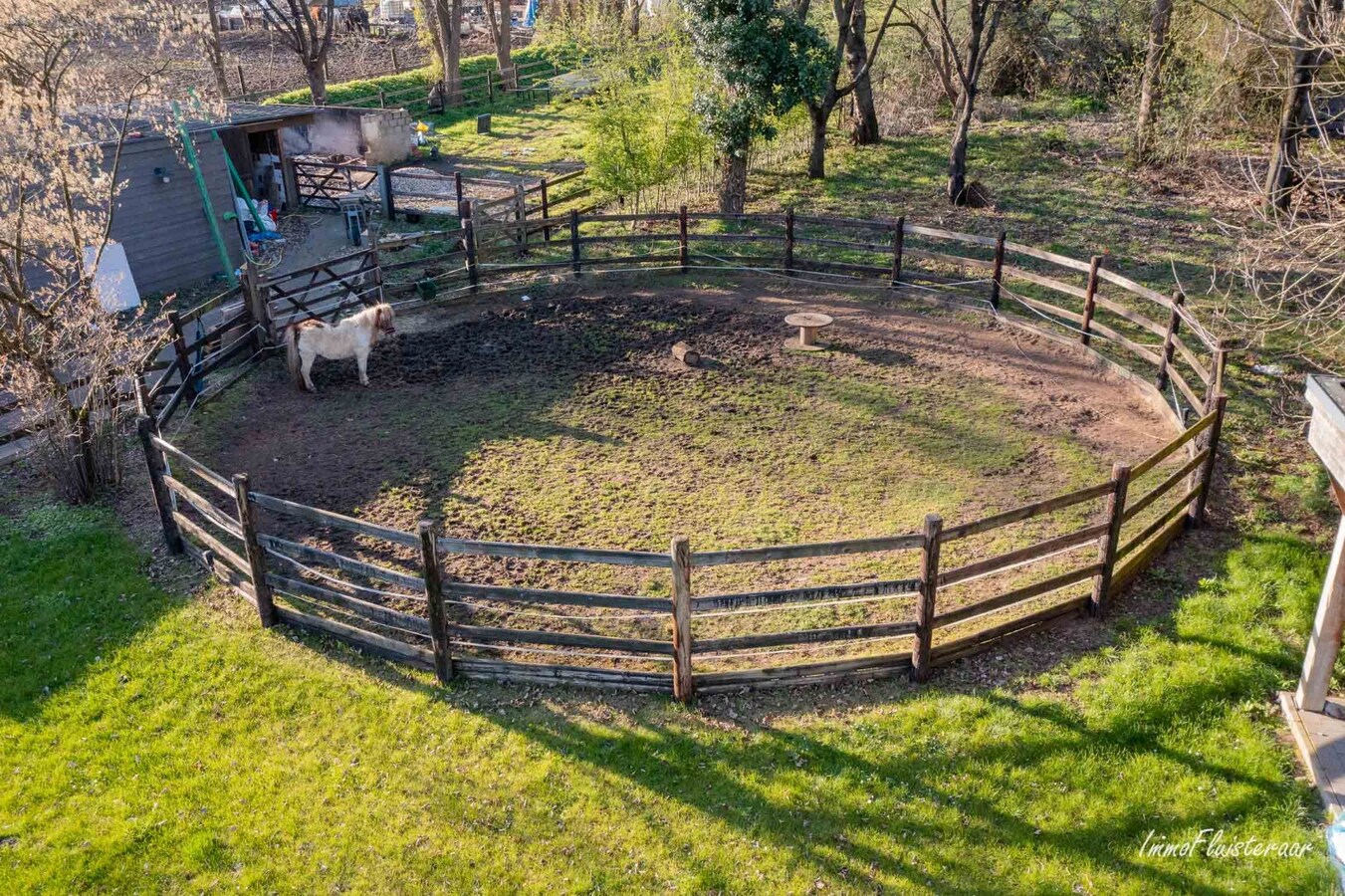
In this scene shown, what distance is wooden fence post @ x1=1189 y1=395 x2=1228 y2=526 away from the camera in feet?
28.0

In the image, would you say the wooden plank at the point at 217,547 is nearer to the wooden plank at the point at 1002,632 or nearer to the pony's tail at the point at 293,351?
the pony's tail at the point at 293,351

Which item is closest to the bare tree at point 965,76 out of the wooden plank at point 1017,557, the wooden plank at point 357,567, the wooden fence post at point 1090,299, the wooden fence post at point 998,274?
the wooden fence post at point 998,274

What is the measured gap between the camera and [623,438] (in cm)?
1116

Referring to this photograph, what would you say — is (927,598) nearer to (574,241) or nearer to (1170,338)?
(1170,338)

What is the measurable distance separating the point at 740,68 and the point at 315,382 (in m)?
10.9

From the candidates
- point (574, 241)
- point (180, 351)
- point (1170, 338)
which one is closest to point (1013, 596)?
point (1170, 338)

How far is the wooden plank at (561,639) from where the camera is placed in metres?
6.83

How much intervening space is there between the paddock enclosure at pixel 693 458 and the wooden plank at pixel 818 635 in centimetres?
2

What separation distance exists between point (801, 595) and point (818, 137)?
1786 centimetres

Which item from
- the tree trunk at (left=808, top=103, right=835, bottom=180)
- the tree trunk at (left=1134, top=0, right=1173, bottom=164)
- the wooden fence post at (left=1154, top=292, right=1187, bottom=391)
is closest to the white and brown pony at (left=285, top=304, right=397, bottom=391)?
the wooden fence post at (left=1154, top=292, right=1187, bottom=391)

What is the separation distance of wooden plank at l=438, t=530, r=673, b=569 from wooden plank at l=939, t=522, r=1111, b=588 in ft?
7.10

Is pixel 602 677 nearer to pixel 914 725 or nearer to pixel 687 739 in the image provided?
pixel 687 739

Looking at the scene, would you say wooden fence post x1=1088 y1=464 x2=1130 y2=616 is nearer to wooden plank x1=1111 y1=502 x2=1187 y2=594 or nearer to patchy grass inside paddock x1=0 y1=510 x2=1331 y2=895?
wooden plank x1=1111 y1=502 x2=1187 y2=594

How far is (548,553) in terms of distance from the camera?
6.89 meters
